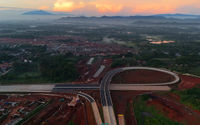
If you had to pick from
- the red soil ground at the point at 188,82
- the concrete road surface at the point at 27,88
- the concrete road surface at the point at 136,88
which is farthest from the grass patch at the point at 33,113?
the red soil ground at the point at 188,82

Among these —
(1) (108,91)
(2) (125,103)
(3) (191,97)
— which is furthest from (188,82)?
(1) (108,91)

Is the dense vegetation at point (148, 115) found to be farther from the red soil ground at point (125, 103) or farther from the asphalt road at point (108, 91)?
the asphalt road at point (108, 91)

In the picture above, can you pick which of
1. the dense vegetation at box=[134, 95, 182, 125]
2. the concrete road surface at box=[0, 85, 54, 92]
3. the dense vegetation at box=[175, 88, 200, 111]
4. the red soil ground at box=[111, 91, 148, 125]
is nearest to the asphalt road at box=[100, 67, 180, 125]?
the red soil ground at box=[111, 91, 148, 125]

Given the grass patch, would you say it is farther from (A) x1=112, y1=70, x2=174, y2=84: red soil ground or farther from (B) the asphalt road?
(A) x1=112, y1=70, x2=174, y2=84: red soil ground

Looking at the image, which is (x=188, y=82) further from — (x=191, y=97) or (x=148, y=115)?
(x=148, y=115)

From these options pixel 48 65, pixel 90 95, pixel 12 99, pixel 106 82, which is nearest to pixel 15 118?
pixel 12 99

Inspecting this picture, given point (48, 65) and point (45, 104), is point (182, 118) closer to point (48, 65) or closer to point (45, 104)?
point (45, 104)
